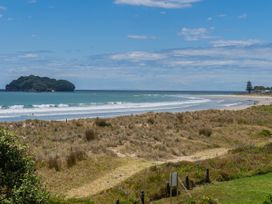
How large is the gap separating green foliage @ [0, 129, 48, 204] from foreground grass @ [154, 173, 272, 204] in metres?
8.74

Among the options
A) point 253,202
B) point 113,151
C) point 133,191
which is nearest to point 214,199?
point 253,202

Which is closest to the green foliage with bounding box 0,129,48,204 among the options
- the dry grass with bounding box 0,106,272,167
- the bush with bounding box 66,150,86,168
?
the dry grass with bounding box 0,106,272,167

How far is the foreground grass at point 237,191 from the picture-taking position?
68.8 feet

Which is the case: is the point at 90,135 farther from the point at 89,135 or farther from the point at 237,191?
the point at 237,191

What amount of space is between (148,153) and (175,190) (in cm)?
1249

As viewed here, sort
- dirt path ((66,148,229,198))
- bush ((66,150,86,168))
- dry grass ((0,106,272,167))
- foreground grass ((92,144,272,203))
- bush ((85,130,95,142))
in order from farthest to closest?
bush ((85,130,95,142))
dry grass ((0,106,272,167))
bush ((66,150,86,168))
dirt path ((66,148,229,198))
foreground grass ((92,144,272,203))

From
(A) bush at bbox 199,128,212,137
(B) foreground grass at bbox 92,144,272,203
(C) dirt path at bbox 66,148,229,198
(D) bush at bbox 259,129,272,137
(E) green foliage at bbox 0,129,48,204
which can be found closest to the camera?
(E) green foliage at bbox 0,129,48,204

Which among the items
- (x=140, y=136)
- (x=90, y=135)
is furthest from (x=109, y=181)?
(x=140, y=136)

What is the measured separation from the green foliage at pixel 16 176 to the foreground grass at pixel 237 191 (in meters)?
8.74

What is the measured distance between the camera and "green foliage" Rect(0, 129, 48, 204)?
42.2ft

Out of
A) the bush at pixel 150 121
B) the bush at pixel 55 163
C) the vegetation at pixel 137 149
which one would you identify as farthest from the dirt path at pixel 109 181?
the bush at pixel 150 121

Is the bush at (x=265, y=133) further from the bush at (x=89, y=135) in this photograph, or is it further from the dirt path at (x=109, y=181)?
the dirt path at (x=109, y=181)

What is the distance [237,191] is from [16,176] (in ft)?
39.4

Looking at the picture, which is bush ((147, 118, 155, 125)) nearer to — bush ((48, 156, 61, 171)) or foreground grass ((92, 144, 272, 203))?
foreground grass ((92, 144, 272, 203))
